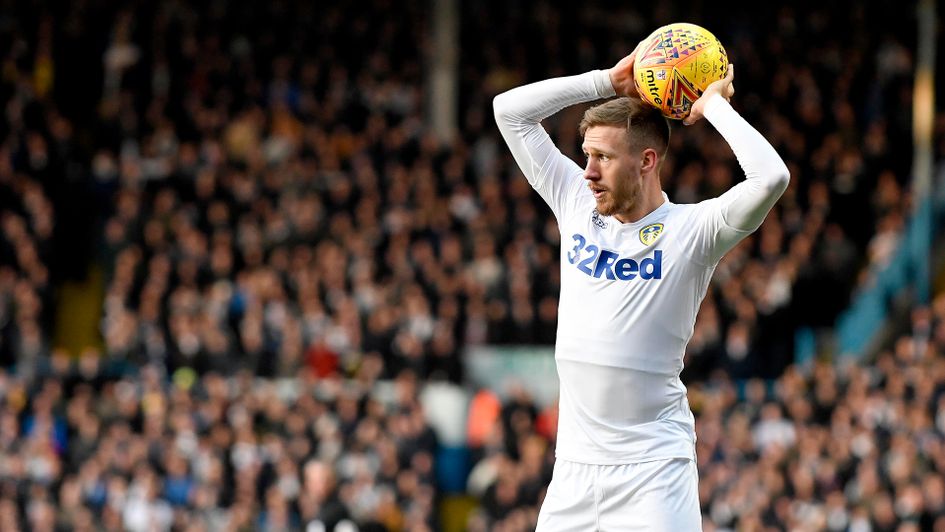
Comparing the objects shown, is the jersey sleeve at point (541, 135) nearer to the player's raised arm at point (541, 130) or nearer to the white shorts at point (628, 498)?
the player's raised arm at point (541, 130)

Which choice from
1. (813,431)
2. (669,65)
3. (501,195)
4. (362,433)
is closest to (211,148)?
(501,195)

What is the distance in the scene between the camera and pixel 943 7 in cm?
2525

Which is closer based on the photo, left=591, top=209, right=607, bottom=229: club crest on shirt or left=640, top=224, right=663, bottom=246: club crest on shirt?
left=640, top=224, right=663, bottom=246: club crest on shirt

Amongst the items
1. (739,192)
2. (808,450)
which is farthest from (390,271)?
(739,192)

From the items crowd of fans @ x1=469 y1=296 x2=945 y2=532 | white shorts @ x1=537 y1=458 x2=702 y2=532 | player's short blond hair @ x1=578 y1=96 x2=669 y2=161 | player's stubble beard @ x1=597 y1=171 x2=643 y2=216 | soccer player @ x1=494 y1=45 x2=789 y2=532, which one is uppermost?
player's short blond hair @ x1=578 y1=96 x2=669 y2=161

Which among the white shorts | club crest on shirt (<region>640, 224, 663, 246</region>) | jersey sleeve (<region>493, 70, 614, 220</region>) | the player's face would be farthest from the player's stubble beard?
the white shorts

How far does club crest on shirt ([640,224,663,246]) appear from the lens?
19.3 ft

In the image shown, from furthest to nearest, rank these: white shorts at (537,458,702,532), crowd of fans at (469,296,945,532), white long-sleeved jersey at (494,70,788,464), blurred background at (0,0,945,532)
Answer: blurred background at (0,0,945,532), crowd of fans at (469,296,945,532), white long-sleeved jersey at (494,70,788,464), white shorts at (537,458,702,532)

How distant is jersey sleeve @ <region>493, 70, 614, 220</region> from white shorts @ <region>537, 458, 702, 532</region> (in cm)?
108

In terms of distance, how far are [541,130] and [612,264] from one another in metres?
0.77

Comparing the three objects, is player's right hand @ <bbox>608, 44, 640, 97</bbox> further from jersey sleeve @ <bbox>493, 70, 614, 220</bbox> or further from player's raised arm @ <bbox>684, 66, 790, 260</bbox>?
player's raised arm @ <bbox>684, 66, 790, 260</bbox>

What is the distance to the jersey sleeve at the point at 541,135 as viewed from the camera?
6246 mm

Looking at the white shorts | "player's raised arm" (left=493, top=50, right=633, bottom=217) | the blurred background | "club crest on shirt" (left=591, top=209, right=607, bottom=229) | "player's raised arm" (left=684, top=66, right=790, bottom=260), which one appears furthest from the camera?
the blurred background

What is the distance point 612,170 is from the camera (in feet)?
19.3
